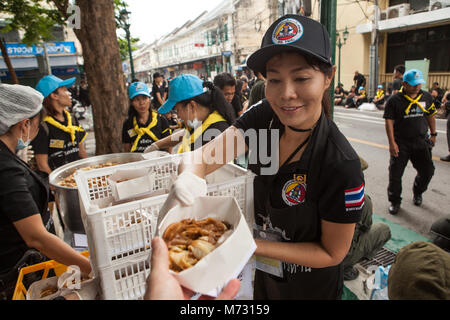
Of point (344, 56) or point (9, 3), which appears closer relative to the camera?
point (9, 3)

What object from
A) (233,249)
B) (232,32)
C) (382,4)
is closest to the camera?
(233,249)

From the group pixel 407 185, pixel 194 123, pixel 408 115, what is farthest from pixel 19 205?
pixel 407 185

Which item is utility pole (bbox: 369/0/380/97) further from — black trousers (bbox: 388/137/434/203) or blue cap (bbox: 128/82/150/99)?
blue cap (bbox: 128/82/150/99)

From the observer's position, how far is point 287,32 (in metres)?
1.18

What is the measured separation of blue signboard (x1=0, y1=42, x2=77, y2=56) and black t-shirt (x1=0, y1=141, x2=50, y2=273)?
24.1m

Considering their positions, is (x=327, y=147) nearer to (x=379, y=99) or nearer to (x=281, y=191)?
(x=281, y=191)

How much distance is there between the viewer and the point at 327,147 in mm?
1250

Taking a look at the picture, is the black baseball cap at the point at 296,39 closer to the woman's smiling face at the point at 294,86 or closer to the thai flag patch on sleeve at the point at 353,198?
the woman's smiling face at the point at 294,86

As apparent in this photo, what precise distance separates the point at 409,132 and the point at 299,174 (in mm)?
3665

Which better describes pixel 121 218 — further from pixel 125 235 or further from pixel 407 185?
pixel 407 185

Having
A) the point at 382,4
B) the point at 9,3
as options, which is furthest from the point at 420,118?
the point at 382,4

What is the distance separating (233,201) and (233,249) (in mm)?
244

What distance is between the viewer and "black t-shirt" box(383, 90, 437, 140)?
407 centimetres

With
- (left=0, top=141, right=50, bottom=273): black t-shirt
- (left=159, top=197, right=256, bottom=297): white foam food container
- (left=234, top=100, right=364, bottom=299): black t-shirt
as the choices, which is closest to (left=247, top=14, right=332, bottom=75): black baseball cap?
(left=234, top=100, right=364, bottom=299): black t-shirt
